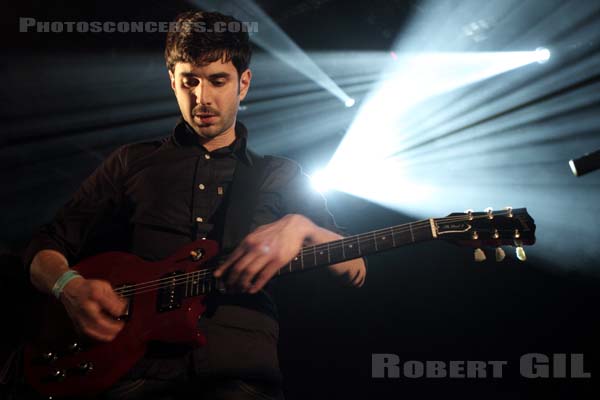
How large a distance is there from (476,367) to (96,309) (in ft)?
8.86

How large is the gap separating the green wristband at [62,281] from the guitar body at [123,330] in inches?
2.9

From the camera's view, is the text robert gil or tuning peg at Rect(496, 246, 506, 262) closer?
tuning peg at Rect(496, 246, 506, 262)

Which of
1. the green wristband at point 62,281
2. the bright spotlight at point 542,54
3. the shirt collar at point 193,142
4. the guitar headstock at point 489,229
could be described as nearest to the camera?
the guitar headstock at point 489,229

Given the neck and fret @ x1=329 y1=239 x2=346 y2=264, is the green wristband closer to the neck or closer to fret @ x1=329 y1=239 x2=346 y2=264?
the neck

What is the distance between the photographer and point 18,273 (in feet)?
10.2

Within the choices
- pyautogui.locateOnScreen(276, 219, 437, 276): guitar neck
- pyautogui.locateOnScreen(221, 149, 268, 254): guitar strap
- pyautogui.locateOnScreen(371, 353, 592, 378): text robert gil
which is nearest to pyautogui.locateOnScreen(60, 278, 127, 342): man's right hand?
pyautogui.locateOnScreen(221, 149, 268, 254): guitar strap

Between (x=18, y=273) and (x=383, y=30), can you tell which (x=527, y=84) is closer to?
(x=383, y=30)

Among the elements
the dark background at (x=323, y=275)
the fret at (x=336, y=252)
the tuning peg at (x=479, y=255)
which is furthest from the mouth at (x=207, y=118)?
the dark background at (x=323, y=275)

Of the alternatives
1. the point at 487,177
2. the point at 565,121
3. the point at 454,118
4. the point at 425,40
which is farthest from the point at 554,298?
the point at 425,40

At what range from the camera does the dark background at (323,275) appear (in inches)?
127

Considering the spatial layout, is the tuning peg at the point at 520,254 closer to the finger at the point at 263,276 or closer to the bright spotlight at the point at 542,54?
the finger at the point at 263,276

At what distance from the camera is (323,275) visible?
3.88 m

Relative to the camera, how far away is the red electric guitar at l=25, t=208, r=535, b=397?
1.74 m

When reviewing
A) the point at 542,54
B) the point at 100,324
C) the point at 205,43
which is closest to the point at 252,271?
the point at 100,324
